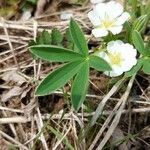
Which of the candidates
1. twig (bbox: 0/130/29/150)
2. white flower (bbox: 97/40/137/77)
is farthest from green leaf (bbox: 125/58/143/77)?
twig (bbox: 0/130/29/150)

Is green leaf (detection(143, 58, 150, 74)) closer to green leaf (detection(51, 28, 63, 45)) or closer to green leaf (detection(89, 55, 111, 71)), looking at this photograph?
green leaf (detection(89, 55, 111, 71))

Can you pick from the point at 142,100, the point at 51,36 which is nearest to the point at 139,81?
the point at 142,100

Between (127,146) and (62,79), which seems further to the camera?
(127,146)

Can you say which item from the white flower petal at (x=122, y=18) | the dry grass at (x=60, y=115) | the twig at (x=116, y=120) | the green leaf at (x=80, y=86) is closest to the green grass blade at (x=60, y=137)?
the dry grass at (x=60, y=115)

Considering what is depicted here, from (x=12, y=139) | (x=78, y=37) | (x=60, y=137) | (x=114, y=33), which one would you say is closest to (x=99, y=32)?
(x=114, y=33)

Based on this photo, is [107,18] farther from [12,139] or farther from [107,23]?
[12,139]

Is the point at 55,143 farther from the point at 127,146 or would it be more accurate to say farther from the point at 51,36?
the point at 51,36
